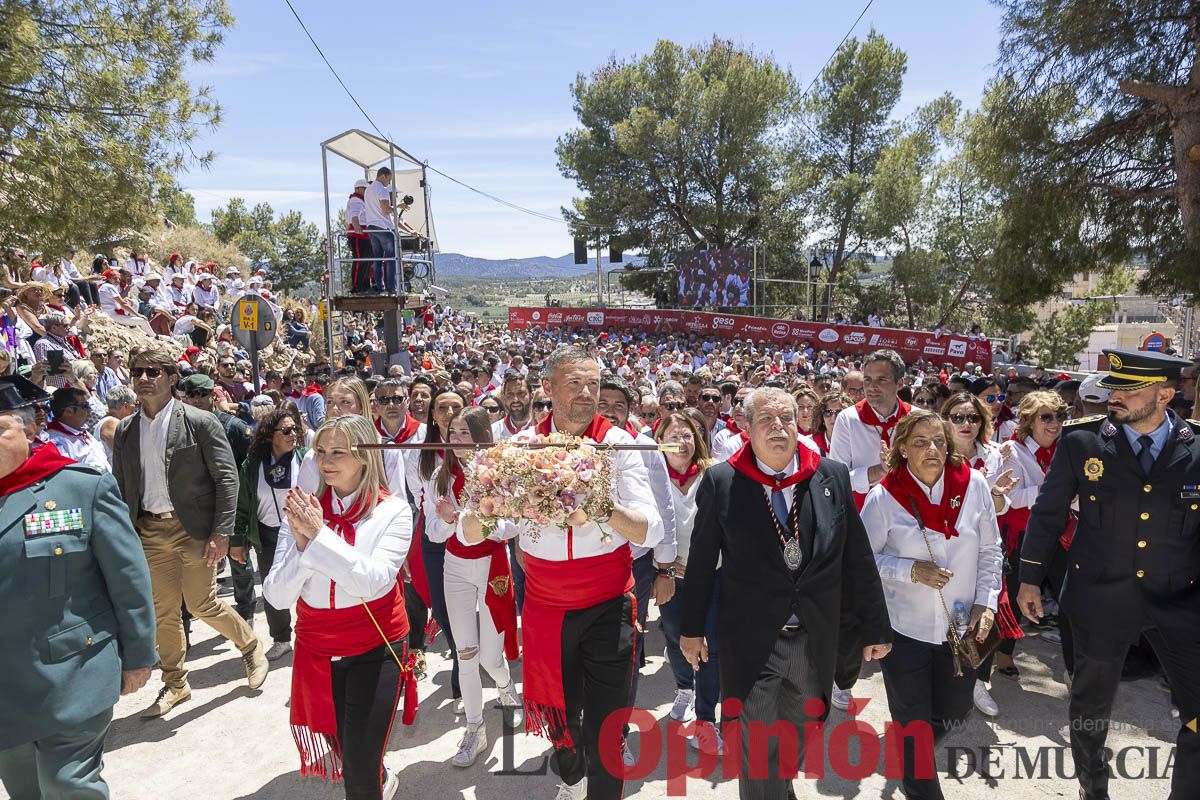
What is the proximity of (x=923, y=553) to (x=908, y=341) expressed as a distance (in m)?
21.7

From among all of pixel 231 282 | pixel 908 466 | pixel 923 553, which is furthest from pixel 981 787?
pixel 231 282

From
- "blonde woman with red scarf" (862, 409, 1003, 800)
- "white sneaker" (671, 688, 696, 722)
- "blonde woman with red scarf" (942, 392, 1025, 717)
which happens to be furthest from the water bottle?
"white sneaker" (671, 688, 696, 722)

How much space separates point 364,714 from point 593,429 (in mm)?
1642

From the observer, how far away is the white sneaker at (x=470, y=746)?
4.21 m

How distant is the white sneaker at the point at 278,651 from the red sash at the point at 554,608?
3076 millimetres

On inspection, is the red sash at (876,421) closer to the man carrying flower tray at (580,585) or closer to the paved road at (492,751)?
the paved road at (492,751)

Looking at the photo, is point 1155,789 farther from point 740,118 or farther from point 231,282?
point 740,118

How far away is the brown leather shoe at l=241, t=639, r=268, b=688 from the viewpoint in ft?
17.0

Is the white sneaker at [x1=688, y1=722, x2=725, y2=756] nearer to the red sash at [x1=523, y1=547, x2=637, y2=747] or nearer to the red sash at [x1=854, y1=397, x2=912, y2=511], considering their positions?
the red sash at [x1=523, y1=547, x2=637, y2=747]

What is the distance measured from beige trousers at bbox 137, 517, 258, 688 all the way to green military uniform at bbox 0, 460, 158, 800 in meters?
1.89

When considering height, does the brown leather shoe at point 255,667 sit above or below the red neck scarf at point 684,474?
below

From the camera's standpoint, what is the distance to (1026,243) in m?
13.4

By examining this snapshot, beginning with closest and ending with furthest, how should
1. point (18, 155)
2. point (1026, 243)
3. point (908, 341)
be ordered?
1. point (18, 155)
2. point (1026, 243)
3. point (908, 341)

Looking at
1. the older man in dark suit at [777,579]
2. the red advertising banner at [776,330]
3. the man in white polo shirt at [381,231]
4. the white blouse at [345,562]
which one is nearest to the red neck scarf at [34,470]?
the white blouse at [345,562]
